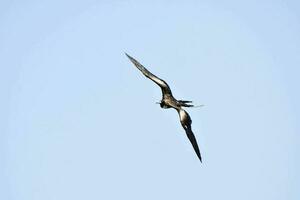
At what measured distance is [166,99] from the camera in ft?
97.3

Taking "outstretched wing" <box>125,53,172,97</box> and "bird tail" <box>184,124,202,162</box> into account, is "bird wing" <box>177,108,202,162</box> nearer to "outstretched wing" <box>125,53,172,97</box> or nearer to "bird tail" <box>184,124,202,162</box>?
"bird tail" <box>184,124,202,162</box>

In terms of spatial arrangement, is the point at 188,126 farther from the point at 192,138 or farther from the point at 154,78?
the point at 154,78

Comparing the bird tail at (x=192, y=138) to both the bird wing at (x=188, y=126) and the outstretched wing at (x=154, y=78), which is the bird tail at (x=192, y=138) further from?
the outstretched wing at (x=154, y=78)

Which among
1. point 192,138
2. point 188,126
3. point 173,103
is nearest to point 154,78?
point 173,103

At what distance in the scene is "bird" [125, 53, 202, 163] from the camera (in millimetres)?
28472

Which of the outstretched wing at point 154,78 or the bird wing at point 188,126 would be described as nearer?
the outstretched wing at point 154,78

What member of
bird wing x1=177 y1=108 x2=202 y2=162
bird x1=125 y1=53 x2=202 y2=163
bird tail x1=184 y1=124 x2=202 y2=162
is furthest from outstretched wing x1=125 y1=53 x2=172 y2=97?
bird tail x1=184 y1=124 x2=202 y2=162

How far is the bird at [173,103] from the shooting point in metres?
28.5

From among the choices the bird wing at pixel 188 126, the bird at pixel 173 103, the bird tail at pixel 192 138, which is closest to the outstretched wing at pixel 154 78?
the bird at pixel 173 103

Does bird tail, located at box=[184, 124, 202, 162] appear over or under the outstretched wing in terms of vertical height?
under

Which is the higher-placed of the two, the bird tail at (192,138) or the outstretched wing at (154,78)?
the outstretched wing at (154,78)

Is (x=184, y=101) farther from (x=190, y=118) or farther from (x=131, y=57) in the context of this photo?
(x=131, y=57)

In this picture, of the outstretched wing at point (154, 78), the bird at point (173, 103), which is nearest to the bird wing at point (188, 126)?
the bird at point (173, 103)

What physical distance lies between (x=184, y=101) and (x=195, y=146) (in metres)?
3.59
